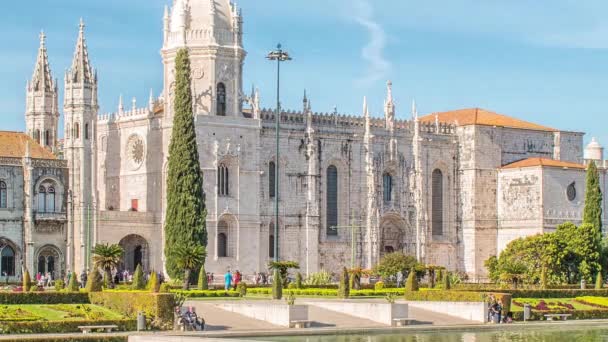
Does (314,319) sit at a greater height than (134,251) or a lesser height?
lesser

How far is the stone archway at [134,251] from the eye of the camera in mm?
83250

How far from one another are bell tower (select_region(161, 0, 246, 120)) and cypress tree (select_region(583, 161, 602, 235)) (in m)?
22.3

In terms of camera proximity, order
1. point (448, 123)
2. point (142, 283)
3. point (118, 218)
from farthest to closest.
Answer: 1. point (448, 123)
2. point (118, 218)
3. point (142, 283)

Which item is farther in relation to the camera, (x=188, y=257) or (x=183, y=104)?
(x=183, y=104)

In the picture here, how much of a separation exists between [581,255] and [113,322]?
4060 cm

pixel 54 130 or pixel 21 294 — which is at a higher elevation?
pixel 54 130

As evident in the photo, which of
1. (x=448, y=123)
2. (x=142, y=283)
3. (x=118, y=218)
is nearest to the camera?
(x=142, y=283)

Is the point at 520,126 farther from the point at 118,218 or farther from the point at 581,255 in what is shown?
the point at 118,218

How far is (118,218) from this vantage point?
8162 cm

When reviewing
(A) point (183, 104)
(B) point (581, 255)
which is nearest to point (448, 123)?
(B) point (581, 255)

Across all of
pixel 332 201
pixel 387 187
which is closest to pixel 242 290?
pixel 332 201

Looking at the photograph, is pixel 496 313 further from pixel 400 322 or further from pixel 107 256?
pixel 107 256

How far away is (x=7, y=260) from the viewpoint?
7919cm

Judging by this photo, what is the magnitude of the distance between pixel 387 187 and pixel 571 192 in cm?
1332
